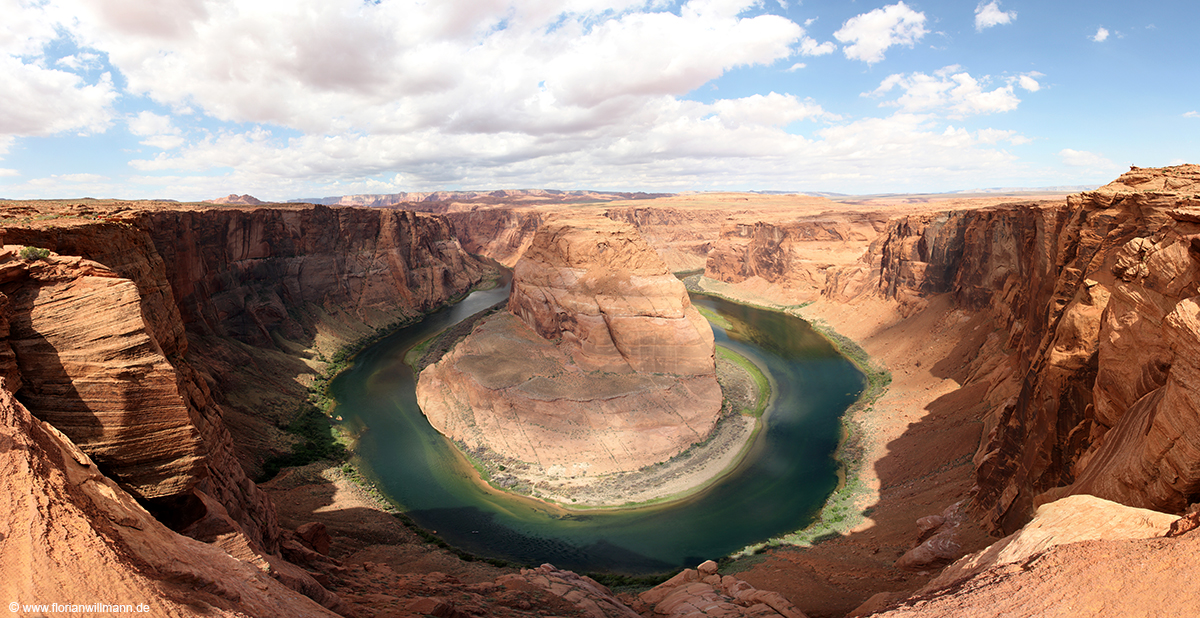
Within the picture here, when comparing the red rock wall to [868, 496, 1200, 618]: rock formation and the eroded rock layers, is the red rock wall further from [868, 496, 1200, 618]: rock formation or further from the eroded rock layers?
the eroded rock layers

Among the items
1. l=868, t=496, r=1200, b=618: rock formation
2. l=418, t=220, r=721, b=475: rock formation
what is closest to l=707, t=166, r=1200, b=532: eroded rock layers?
l=868, t=496, r=1200, b=618: rock formation

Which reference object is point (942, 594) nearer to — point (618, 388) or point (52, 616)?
point (52, 616)

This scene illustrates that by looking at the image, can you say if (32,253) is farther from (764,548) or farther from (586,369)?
(586,369)

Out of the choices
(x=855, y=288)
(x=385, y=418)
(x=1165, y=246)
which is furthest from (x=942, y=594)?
(x=855, y=288)

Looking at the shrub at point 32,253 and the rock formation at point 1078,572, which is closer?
the rock formation at point 1078,572

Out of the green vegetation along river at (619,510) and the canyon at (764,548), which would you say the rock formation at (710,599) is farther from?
the green vegetation along river at (619,510)

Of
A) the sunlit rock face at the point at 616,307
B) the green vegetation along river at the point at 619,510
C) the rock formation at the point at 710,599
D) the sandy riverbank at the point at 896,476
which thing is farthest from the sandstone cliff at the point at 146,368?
the sunlit rock face at the point at 616,307
